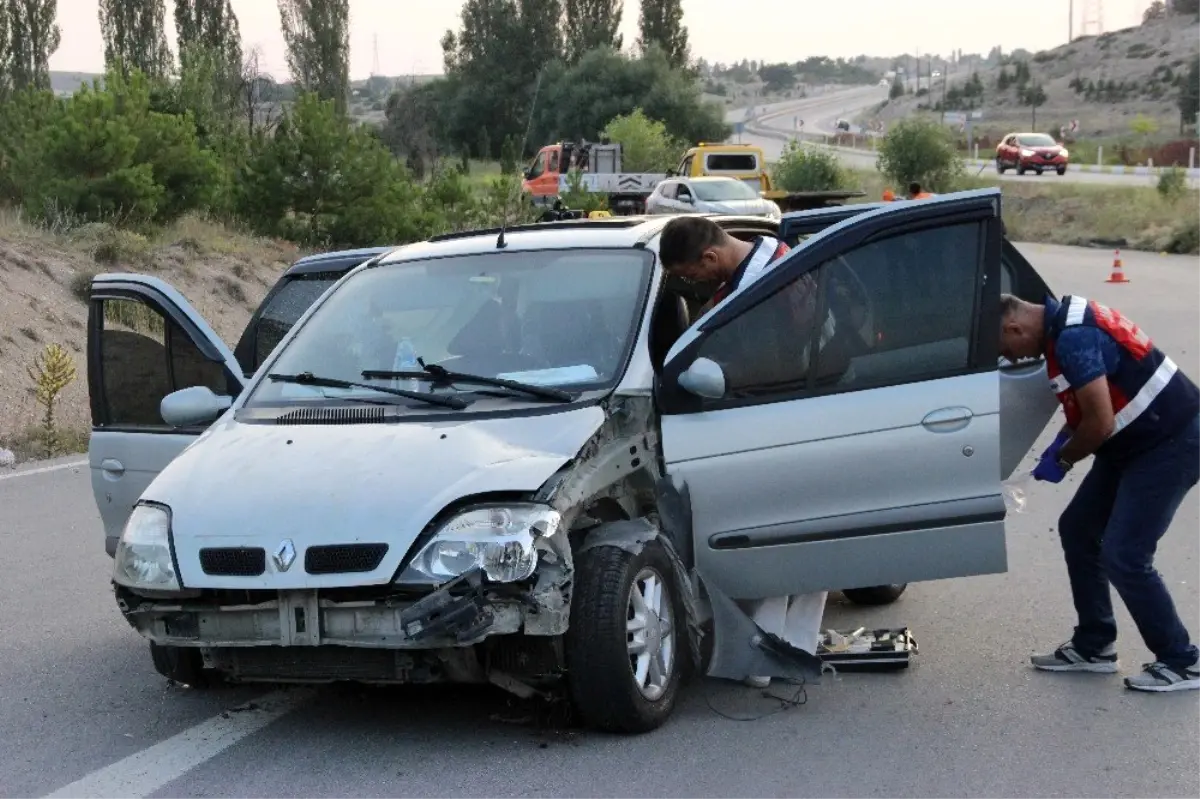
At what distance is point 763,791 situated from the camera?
469cm

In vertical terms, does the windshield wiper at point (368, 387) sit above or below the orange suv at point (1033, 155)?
above

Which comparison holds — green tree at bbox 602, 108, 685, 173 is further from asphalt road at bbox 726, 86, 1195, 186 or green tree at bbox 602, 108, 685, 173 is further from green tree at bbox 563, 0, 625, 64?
green tree at bbox 563, 0, 625, 64

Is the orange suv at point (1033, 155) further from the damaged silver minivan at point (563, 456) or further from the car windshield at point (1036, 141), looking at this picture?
the damaged silver minivan at point (563, 456)

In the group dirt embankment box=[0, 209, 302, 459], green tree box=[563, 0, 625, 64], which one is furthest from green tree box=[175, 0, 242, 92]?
dirt embankment box=[0, 209, 302, 459]

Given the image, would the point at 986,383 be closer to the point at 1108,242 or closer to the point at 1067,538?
the point at 1067,538

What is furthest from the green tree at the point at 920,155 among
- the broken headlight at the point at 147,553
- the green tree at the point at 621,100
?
the broken headlight at the point at 147,553

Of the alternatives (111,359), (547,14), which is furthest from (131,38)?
(111,359)

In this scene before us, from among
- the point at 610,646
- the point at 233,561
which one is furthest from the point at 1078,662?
the point at 233,561

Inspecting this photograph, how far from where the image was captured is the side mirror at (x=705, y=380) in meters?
5.50

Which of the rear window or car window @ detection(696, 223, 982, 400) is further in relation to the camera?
the rear window

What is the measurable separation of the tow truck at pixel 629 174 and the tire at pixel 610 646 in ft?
101

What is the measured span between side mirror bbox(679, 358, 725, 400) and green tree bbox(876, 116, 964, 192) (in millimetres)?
46510

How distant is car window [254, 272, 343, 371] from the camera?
7766 millimetres

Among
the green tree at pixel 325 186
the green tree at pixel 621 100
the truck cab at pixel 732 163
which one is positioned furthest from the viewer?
the green tree at pixel 621 100
